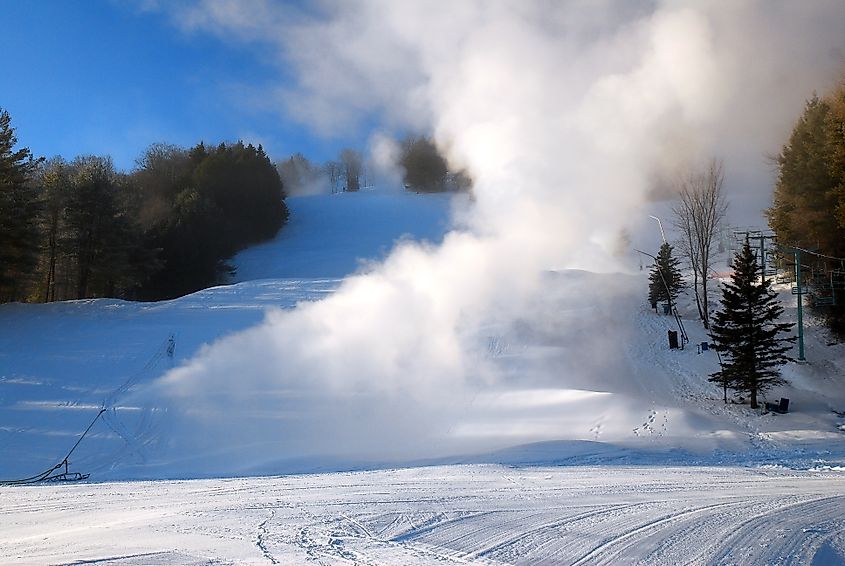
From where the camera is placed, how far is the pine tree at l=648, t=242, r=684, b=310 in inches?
1195

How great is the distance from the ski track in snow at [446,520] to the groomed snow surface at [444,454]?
0.14ft

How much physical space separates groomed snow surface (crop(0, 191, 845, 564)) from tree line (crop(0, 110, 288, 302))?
147 inches

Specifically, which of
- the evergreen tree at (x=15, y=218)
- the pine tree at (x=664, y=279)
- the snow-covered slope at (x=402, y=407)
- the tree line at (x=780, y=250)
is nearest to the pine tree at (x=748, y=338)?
the tree line at (x=780, y=250)

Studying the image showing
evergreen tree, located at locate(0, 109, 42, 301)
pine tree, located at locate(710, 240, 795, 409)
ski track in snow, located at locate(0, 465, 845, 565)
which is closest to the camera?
ski track in snow, located at locate(0, 465, 845, 565)

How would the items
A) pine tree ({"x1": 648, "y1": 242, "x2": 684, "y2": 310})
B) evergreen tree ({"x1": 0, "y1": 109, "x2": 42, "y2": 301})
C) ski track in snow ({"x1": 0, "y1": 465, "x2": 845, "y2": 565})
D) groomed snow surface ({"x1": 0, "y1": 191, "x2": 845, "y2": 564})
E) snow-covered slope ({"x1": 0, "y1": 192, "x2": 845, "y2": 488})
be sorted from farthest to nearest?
pine tree ({"x1": 648, "y1": 242, "x2": 684, "y2": 310}) → evergreen tree ({"x1": 0, "y1": 109, "x2": 42, "y2": 301}) → snow-covered slope ({"x1": 0, "y1": 192, "x2": 845, "y2": 488}) → groomed snow surface ({"x1": 0, "y1": 191, "x2": 845, "y2": 564}) → ski track in snow ({"x1": 0, "y1": 465, "x2": 845, "y2": 565})

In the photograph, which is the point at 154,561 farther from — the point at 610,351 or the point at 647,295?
the point at 647,295

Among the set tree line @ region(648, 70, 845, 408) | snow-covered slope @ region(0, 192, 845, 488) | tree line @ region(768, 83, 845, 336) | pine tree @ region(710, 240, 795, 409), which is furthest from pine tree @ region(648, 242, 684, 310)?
pine tree @ region(710, 240, 795, 409)

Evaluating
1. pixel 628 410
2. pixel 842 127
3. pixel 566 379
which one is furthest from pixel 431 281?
pixel 842 127

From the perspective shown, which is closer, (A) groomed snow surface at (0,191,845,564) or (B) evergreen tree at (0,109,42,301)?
(A) groomed snow surface at (0,191,845,564)

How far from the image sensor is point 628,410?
1756cm

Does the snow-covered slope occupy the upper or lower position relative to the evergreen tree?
lower

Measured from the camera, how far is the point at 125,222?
32.7 metres

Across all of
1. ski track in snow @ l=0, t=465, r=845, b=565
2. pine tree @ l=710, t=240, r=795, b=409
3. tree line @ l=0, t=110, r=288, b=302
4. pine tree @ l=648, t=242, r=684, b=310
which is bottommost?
ski track in snow @ l=0, t=465, r=845, b=565

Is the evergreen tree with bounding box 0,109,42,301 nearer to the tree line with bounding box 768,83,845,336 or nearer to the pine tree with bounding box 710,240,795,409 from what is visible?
the pine tree with bounding box 710,240,795,409
